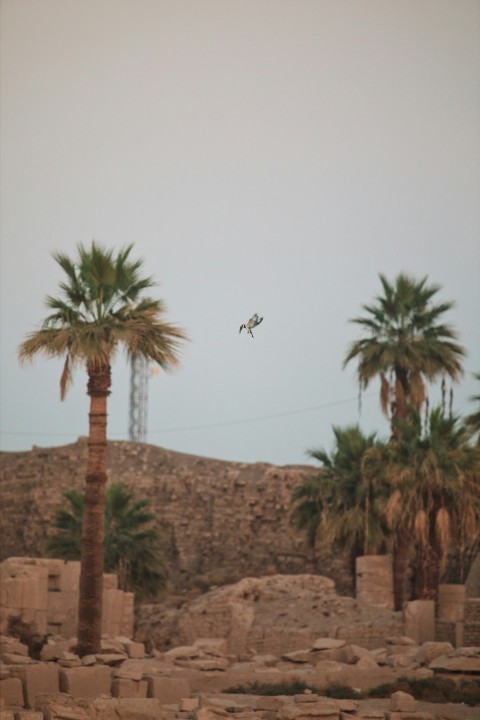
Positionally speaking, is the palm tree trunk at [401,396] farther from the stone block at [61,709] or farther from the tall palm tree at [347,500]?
the stone block at [61,709]

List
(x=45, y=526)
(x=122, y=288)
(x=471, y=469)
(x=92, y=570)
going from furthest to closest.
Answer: (x=45, y=526) < (x=471, y=469) < (x=122, y=288) < (x=92, y=570)

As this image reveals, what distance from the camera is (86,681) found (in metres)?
20.7

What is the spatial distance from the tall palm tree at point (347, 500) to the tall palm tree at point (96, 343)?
8060 mm

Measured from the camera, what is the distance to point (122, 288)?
26.2 m

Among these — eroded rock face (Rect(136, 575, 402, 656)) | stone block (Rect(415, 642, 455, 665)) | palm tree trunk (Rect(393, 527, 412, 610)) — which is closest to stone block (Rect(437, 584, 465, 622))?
palm tree trunk (Rect(393, 527, 412, 610))

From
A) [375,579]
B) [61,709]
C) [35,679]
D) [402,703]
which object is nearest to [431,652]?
[402,703]

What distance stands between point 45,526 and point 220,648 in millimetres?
20246

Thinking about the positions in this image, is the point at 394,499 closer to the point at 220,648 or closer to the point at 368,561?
the point at 368,561

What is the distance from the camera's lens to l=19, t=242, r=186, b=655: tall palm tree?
2420cm

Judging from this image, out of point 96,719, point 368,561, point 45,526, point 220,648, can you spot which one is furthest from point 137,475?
point 96,719

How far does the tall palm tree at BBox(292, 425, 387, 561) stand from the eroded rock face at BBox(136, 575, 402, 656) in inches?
56.8

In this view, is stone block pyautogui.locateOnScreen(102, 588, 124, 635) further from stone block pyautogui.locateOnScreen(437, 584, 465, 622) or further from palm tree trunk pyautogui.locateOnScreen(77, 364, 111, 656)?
stone block pyautogui.locateOnScreen(437, 584, 465, 622)

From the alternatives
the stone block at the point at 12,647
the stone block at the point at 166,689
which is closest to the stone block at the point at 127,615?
the stone block at the point at 12,647

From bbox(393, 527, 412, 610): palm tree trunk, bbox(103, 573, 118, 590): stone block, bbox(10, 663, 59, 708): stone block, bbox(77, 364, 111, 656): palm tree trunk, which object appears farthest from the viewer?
bbox(393, 527, 412, 610): palm tree trunk
